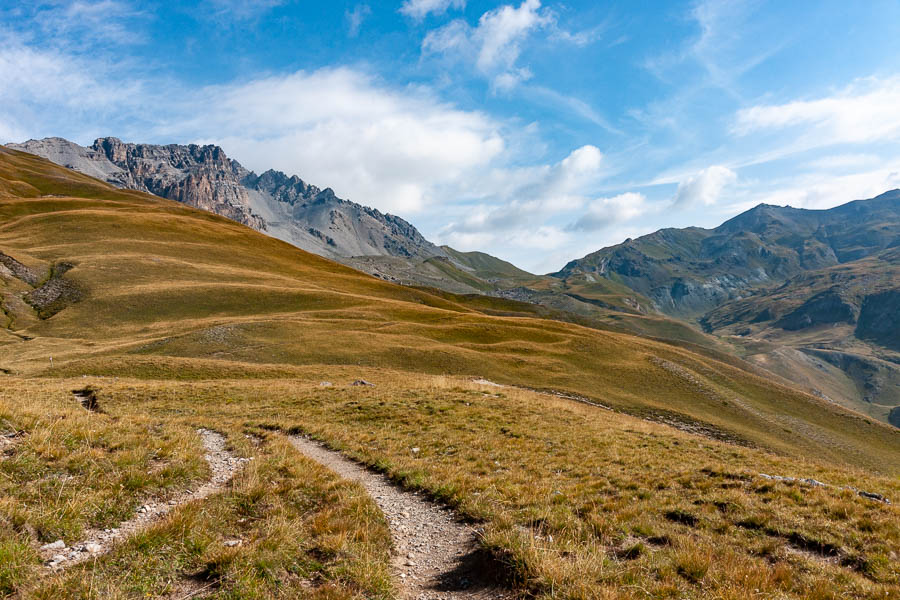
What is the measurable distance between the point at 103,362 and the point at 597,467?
150 feet

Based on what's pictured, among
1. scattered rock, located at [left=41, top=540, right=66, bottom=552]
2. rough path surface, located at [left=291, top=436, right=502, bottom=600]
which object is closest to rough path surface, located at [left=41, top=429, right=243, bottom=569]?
scattered rock, located at [left=41, top=540, right=66, bottom=552]

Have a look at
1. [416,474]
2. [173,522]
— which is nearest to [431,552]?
[416,474]

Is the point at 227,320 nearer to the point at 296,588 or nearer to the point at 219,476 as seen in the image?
the point at 219,476

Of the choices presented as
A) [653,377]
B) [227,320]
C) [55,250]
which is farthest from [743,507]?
[55,250]

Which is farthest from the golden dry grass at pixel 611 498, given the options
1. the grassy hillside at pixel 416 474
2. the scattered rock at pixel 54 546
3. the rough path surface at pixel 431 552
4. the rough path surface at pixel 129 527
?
the scattered rock at pixel 54 546

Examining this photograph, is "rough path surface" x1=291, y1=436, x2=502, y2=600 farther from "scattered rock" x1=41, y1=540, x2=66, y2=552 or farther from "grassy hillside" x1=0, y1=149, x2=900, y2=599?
"scattered rock" x1=41, y1=540, x2=66, y2=552

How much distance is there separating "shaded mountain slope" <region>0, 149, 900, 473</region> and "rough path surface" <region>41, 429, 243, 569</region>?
30.6m

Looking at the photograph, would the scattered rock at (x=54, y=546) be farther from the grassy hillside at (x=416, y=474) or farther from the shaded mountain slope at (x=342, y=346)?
the shaded mountain slope at (x=342, y=346)

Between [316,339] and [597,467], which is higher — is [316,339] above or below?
below

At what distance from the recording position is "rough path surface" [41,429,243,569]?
6808 mm

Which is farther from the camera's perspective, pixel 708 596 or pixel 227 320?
pixel 227 320

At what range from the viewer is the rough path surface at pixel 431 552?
25.0 ft

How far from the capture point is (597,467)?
1609cm

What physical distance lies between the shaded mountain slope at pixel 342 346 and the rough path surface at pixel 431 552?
33898mm
